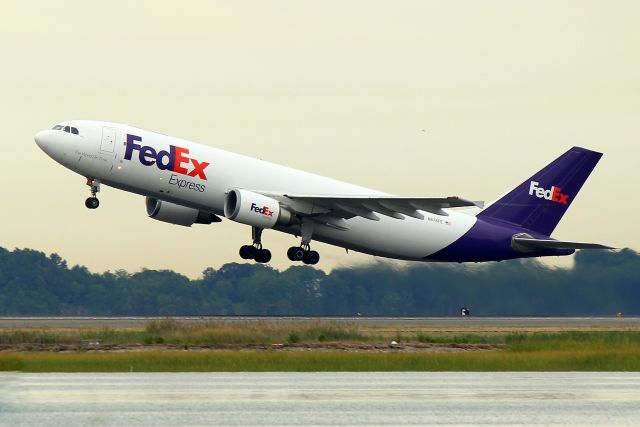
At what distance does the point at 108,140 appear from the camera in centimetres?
4591

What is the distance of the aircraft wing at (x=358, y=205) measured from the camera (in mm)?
48438

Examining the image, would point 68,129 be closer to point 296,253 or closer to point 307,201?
point 307,201

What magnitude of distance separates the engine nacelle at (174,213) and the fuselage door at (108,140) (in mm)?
6414

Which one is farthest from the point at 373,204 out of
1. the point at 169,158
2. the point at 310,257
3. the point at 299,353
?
the point at 299,353

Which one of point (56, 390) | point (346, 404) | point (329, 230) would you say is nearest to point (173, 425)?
point (346, 404)

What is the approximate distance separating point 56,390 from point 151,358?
807cm

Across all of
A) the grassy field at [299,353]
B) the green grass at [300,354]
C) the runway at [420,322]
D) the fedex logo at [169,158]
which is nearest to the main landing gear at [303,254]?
the runway at [420,322]

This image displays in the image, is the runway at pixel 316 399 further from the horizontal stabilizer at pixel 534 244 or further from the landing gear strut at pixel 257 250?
the horizontal stabilizer at pixel 534 244

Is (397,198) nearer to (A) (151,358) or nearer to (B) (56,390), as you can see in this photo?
(A) (151,358)

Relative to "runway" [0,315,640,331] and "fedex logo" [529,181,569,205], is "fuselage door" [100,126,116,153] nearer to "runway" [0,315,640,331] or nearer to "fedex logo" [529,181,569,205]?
"runway" [0,315,640,331]

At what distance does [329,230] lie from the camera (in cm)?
5162

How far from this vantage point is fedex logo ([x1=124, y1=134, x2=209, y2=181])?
151 feet

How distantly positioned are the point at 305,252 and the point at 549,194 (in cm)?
1300

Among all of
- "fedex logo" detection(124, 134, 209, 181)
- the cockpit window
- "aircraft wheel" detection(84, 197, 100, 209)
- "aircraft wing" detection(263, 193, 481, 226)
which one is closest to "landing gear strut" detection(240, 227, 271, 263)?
"aircraft wing" detection(263, 193, 481, 226)
